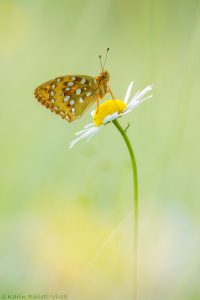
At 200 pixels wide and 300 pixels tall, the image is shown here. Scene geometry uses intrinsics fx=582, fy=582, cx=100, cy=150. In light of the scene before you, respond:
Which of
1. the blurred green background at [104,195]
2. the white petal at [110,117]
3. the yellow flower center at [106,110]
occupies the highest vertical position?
the white petal at [110,117]

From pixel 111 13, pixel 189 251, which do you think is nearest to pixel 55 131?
pixel 189 251

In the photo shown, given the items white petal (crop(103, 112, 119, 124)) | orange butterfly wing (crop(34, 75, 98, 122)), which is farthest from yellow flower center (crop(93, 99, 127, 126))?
orange butterfly wing (crop(34, 75, 98, 122))

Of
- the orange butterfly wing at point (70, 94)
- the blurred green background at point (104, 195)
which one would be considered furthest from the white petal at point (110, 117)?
the orange butterfly wing at point (70, 94)

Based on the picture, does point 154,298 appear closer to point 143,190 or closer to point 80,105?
point 143,190

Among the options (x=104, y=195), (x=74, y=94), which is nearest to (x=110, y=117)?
(x=104, y=195)

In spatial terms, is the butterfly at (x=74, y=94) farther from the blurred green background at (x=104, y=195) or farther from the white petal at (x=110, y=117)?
the white petal at (x=110, y=117)

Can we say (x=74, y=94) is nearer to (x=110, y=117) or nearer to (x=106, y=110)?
(x=106, y=110)

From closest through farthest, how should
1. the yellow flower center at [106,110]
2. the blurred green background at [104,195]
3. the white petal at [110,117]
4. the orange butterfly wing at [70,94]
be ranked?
the blurred green background at [104,195] < the white petal at [110,117] < the yellow flower center at [106,110] < the orange butterfly wing at [70,94]

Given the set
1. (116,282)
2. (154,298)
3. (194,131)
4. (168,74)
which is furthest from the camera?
(168,74)
